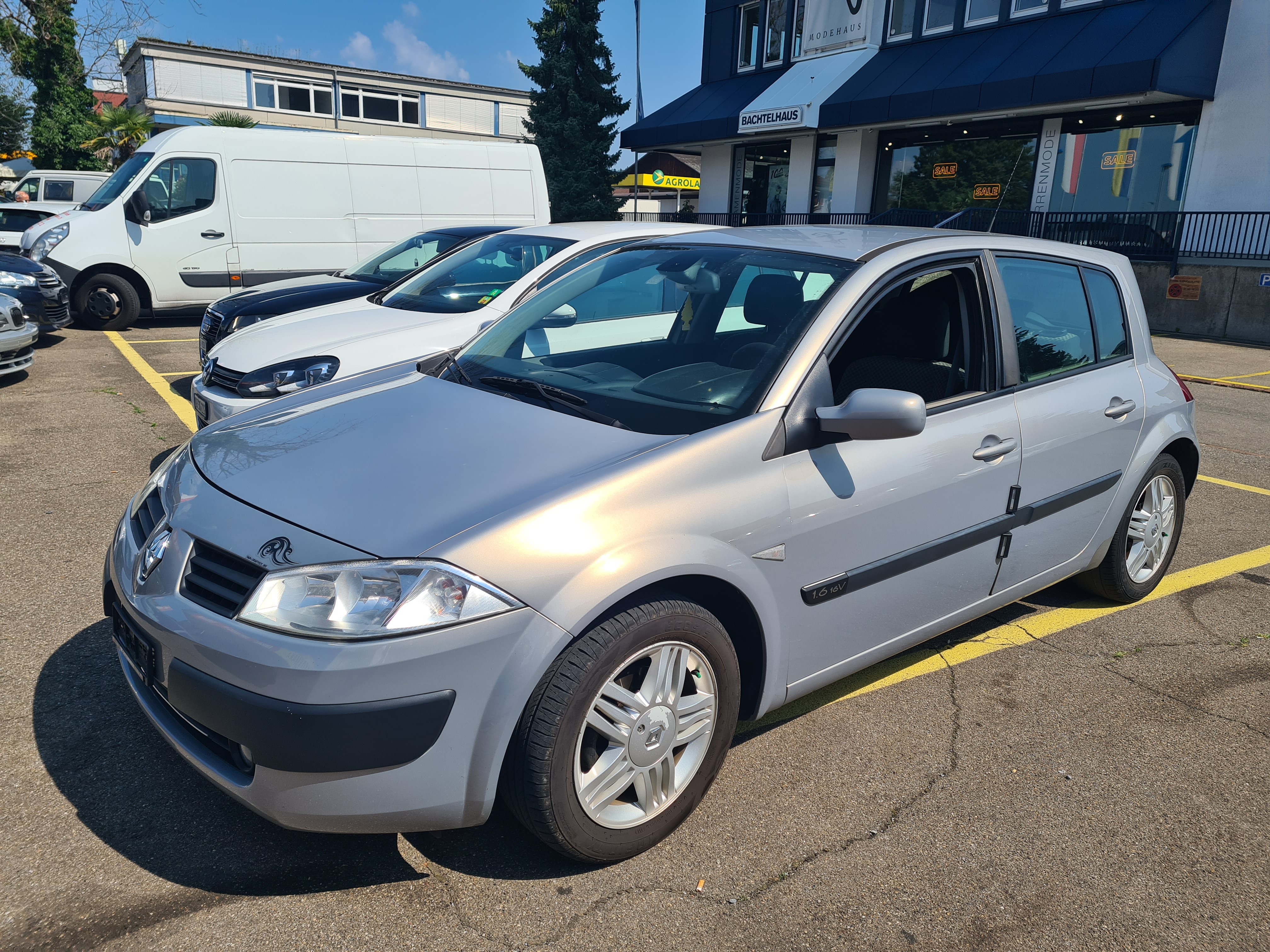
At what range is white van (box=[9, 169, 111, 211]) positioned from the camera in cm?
2136

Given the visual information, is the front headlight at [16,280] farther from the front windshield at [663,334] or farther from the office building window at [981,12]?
the office building window at [981,12]

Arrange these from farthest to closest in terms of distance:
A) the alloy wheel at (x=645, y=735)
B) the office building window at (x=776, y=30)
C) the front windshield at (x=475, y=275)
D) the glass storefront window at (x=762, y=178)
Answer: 1. the glass storefront window at (x=762, y=178)
2. the office building window at (x=776, y=30)
3. the front windshield at (x=475, y=275)
4. the alloy wheel at (x=645, y=735)

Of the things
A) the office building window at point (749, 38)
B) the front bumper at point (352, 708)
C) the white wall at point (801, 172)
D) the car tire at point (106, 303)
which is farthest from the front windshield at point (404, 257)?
the office building window at point (749, 38)

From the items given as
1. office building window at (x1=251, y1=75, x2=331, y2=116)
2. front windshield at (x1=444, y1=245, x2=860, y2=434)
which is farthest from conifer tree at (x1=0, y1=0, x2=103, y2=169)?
front windshield at (x1=444, y1=245, x2=860, y2=434)

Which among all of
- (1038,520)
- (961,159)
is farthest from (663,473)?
(961,159)

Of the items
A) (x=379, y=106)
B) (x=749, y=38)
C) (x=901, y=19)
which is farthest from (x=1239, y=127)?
(x=379, y=106)

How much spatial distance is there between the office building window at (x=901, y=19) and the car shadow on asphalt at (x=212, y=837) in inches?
931

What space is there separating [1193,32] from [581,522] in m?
18.8

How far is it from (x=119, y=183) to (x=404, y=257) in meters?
5.87

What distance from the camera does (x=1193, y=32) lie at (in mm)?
16141

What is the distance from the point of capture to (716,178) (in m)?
28.3

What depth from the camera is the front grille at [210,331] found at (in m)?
7.38

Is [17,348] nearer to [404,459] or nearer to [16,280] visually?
[16,280]

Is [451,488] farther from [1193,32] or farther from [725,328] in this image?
[1193,32]
